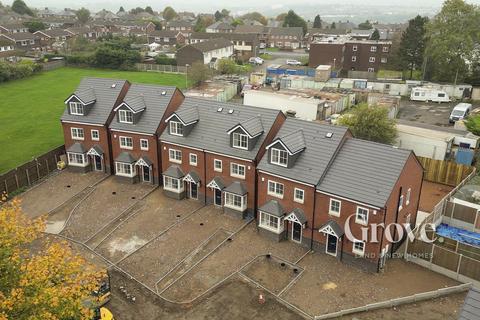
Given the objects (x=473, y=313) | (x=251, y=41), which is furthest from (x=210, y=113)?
(x=251, y=41)

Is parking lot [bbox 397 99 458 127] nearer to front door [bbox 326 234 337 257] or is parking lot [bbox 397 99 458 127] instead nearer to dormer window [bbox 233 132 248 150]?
dormer window [bbox 233 132 248 150]

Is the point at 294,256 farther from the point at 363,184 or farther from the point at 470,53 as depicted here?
the point at 470,53

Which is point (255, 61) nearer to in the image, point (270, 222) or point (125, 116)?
point (125, 116)

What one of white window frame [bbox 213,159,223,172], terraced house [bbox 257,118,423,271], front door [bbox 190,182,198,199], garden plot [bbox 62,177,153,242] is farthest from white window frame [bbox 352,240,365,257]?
garden plot [bbox 62,177,153,242]

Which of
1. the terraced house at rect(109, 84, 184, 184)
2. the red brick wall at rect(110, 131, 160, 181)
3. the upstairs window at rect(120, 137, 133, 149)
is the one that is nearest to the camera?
the red brick wall at rect(110, 131, 160, 181)

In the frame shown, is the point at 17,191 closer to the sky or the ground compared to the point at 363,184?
closer to the ground
